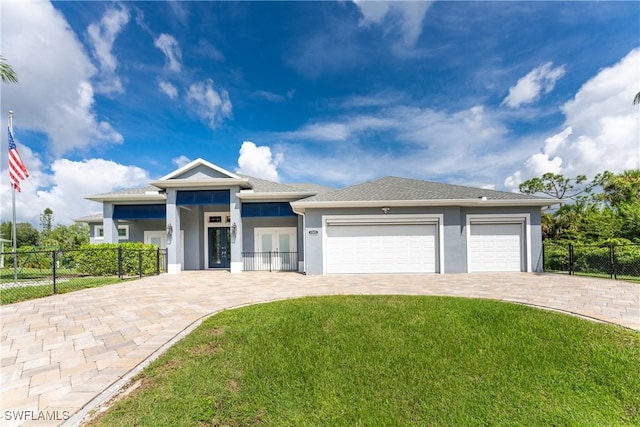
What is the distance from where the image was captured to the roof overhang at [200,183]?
12.9 metres

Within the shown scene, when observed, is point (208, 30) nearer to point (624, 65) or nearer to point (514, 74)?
point (514, 74)

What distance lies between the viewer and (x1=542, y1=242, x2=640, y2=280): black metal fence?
1041 cm

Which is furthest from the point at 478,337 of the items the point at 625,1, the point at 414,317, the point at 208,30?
the point at 208,30

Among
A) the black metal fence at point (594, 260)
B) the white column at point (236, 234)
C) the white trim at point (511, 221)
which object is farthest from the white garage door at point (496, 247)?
the white column at point (236, 234)

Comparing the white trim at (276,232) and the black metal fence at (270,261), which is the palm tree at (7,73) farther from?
the black metal fence at (270,261)

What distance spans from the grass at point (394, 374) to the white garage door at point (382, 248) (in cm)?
662

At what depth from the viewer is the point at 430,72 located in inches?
500

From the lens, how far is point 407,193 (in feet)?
40.6

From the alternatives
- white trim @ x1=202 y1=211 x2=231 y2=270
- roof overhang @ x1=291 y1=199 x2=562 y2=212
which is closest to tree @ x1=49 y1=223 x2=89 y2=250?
white trim @ x1=202 y1=211 x2=231 y2=270

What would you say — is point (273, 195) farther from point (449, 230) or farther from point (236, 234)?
point (449, 230)

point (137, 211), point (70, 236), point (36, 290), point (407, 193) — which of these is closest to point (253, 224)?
point (137, 211)

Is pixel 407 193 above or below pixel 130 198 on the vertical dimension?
below

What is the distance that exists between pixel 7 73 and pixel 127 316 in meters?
7.87

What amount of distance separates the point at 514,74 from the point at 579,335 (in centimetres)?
1197
